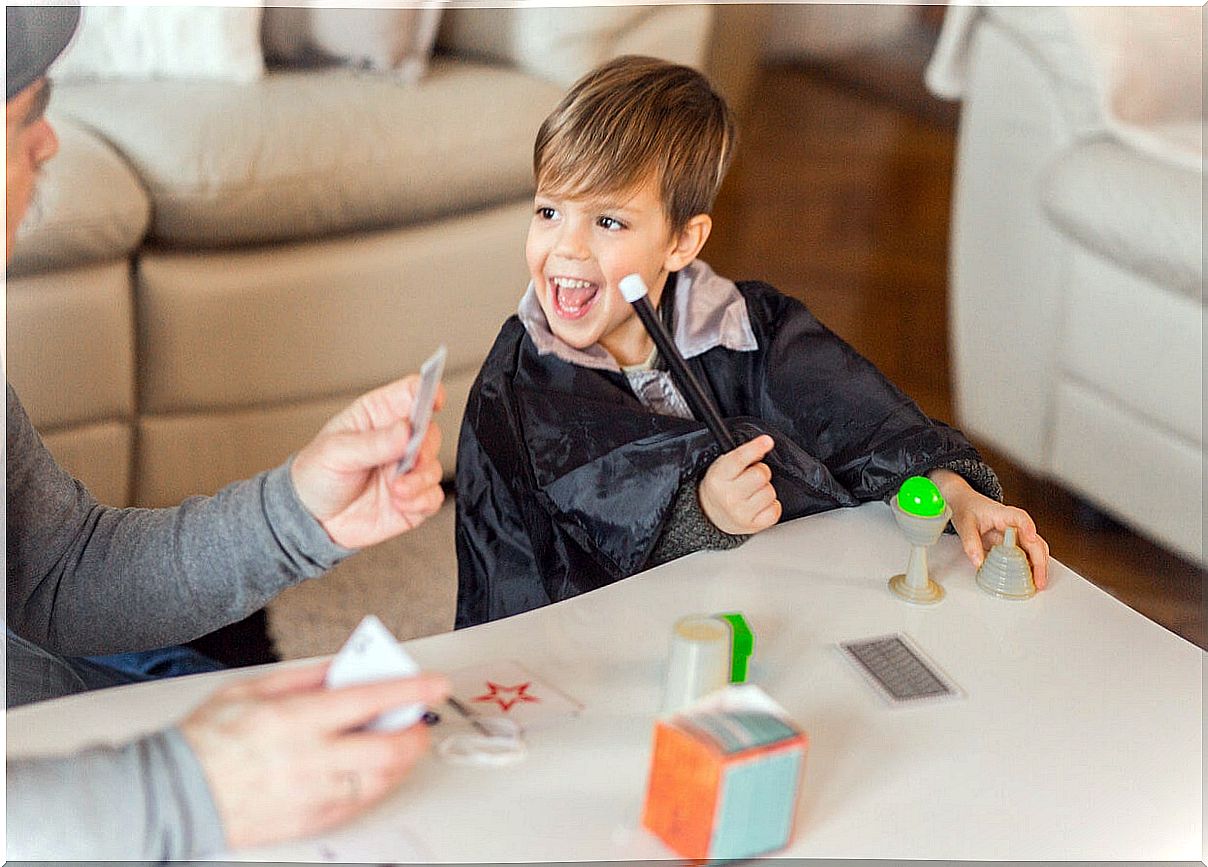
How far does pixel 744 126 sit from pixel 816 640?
2996 millimetres

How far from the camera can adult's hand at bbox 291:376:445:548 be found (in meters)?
0.84

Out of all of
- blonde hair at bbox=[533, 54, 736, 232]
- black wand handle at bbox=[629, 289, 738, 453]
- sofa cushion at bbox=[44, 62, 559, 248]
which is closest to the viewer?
black wand handle at bbox=[629, 289, 738, 453]

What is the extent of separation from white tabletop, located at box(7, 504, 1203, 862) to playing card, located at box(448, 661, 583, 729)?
0.04 feet

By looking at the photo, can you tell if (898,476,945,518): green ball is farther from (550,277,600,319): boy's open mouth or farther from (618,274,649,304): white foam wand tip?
(550,277,600,319): boy's open mouth

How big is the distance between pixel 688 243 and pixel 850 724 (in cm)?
54

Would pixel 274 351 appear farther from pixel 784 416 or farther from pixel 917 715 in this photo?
pixel 917 715

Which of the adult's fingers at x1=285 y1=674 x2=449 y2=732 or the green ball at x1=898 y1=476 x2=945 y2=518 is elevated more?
the adult's fingers at x1=285 y1=674 x2=449 y2=732

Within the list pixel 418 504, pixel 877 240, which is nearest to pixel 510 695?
pixel 418 504

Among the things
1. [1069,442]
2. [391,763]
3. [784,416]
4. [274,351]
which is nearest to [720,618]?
[391,763]

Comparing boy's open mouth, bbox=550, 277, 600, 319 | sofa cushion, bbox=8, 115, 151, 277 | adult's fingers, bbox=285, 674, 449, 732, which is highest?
boy's open mouth, bbox=550, 277, 600, 319

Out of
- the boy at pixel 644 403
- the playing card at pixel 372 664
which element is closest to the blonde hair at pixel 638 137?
the boy at pixel 644 403

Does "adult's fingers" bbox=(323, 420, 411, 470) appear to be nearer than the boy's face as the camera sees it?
Yes

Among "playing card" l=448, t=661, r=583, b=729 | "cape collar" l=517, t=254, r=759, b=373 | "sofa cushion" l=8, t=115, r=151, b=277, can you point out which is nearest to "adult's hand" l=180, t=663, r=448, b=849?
"playing card" l=448, t=661, r=583, b=729

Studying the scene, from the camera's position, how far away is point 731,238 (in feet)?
9.98
